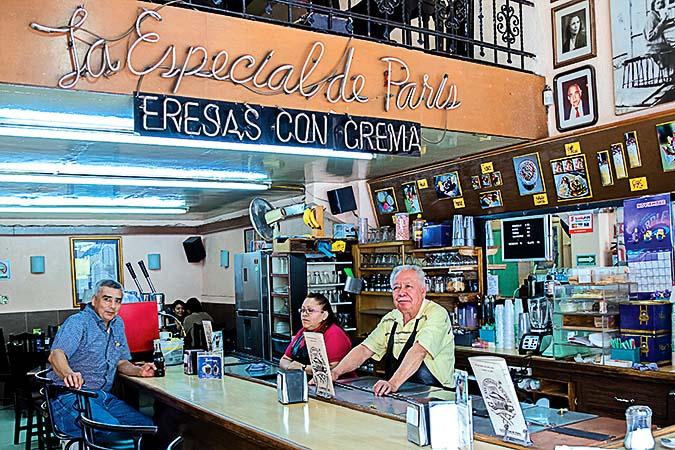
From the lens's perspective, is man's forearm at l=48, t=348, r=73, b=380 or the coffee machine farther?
the coffee machine

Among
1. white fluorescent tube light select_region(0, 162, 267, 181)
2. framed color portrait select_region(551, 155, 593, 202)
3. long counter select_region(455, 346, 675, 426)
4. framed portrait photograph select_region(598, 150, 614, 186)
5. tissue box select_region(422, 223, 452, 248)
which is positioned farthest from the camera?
tissue box select_region(422, 223, 452, 248)

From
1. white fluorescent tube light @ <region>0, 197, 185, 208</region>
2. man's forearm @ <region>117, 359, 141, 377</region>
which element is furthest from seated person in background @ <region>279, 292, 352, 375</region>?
white fluorescent tube light @ <region>0, 197, 185, 208</region>

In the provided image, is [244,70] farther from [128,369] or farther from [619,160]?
[619,160]

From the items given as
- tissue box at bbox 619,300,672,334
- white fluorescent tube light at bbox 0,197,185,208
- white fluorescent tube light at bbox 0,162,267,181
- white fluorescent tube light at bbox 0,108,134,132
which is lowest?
tissue box at bbox 619,300,672,334

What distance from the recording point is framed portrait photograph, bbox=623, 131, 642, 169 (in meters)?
5.21

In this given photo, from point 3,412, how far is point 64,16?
7690 millimetres

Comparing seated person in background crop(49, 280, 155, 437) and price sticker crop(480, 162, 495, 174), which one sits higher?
price sticker crop(480, 162, 495, 174)

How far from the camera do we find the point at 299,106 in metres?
4.78

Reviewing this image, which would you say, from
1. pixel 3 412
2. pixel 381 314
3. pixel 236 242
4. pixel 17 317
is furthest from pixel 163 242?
pixel 381 314

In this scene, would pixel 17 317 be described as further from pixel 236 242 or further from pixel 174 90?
pixel 174 90

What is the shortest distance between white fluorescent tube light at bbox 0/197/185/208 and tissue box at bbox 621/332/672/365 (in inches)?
261

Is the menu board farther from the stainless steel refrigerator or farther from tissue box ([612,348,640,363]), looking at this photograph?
the stainless steel refrigerator

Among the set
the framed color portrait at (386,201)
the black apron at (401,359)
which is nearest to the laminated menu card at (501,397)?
the black apron at (401,359)

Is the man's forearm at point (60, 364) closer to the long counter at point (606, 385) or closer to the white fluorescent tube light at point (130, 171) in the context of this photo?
the white fluorescent tube light at point (130, 171)
